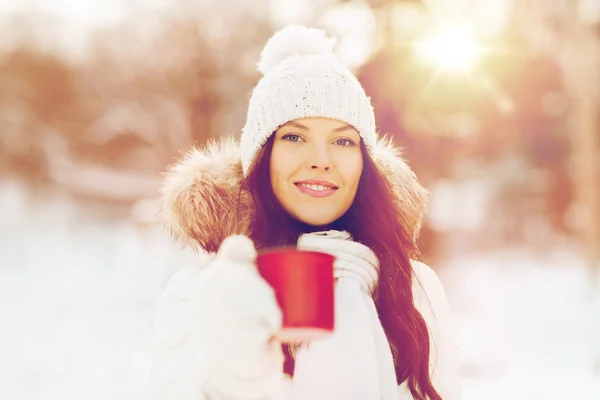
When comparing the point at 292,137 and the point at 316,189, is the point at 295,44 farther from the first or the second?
the point at 316,189

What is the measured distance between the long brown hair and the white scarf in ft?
0.24

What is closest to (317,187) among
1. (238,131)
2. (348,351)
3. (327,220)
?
(327,220)

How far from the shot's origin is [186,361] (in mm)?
1400

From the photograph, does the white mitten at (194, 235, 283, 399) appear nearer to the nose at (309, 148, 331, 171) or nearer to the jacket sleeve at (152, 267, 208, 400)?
the jacket sleeve at (152, 267, 208, 400)

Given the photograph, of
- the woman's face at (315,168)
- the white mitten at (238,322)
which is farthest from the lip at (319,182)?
the white mitten at (238,322)

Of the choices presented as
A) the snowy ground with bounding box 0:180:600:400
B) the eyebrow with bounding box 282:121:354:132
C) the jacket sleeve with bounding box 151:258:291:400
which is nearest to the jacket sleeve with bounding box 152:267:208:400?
the jacket sleeve with bounding box 151:258:291:400

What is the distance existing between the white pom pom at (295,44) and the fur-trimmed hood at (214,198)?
362 millimetres

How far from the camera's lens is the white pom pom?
1.95 meters

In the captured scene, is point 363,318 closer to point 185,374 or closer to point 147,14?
point 185,374

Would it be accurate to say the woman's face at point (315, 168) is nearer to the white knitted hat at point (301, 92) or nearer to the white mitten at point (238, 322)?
the white knitted hat at point (301, 92)

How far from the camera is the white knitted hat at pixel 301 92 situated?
1800mm

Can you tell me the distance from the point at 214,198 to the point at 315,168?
34 centimetres

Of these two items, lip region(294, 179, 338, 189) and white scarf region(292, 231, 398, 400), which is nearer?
white scarf region(292, 231, 398, 400)

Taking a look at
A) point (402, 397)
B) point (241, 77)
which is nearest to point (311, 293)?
point (402, 397)
